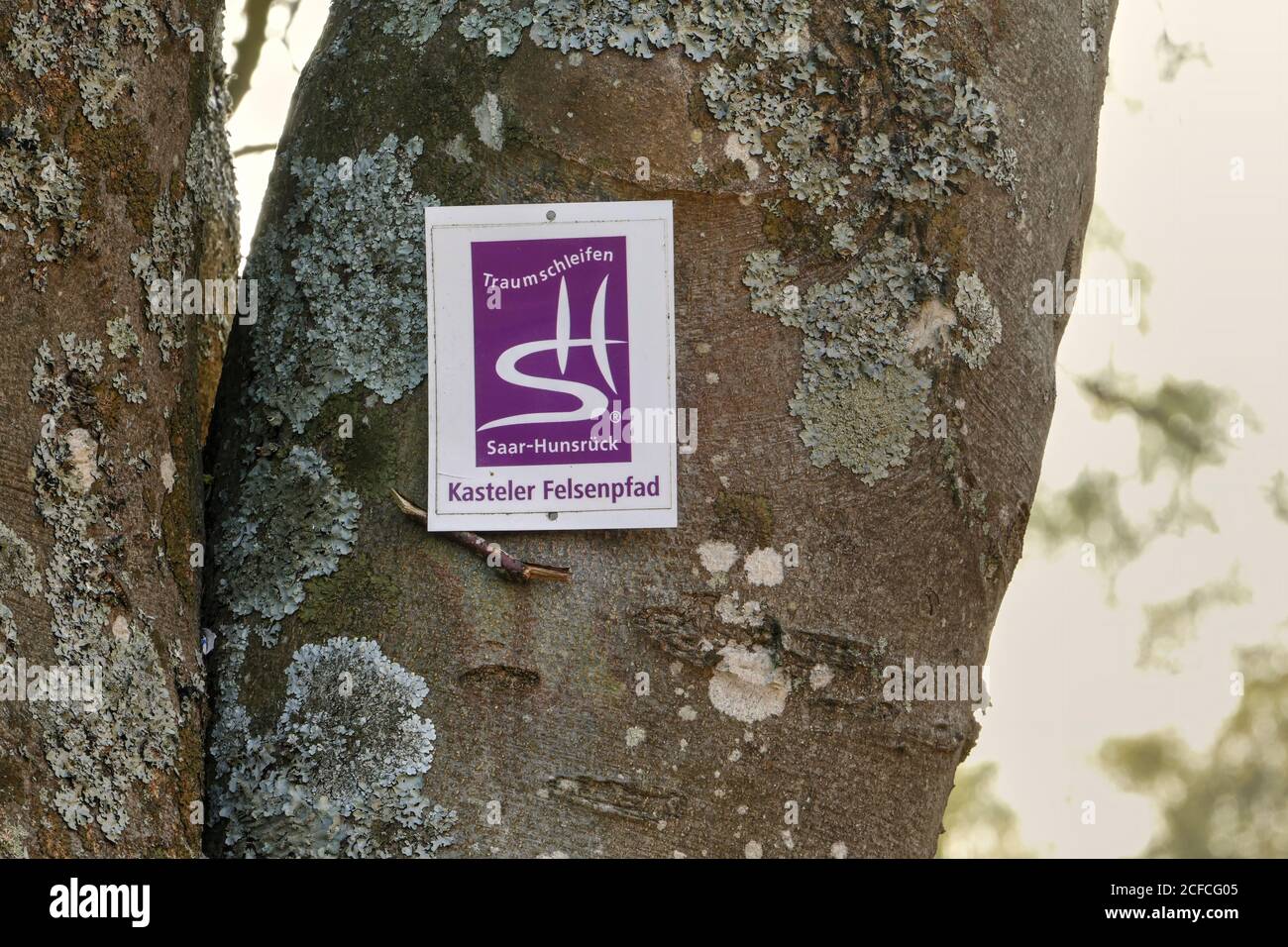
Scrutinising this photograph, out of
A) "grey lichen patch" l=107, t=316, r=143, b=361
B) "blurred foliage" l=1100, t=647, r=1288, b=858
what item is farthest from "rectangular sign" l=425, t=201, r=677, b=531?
"blurred foliage" l=1100, t=647, r=1288, b=858

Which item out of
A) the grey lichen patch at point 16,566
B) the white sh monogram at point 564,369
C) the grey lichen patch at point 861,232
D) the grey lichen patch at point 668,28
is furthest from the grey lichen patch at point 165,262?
the grey lichen patch at point 861,232

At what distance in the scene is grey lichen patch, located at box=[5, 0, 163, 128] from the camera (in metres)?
1.57

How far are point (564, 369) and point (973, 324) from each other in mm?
519

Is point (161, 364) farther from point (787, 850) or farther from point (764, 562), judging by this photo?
point (787, 850)

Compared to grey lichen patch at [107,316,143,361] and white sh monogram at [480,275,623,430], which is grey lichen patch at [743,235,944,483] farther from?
grey lichen patch at [107,316,143,361]

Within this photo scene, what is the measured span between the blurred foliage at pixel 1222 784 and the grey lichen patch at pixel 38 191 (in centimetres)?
704

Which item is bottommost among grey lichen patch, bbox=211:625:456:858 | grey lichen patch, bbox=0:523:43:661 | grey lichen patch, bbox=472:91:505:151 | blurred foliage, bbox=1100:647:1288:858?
blurred foliage, bbox=1100:647:1288:858

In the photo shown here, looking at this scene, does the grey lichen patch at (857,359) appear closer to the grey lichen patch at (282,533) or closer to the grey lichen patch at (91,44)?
the grey lichen patch at (282,533)

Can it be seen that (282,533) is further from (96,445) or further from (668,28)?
(668,28)

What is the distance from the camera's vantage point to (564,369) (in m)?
1.73

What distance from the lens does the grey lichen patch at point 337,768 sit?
1593mm

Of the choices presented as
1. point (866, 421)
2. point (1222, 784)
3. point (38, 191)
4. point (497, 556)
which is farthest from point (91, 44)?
point (1222, 784)

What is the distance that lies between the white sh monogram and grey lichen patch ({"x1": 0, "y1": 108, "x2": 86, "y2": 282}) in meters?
0.52

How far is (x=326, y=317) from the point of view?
5.72 ft
